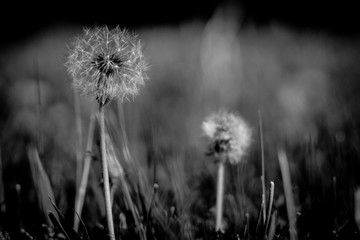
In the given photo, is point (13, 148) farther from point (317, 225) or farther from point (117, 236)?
point (317, 225)

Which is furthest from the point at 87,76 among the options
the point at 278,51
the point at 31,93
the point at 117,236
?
the point at 278,51

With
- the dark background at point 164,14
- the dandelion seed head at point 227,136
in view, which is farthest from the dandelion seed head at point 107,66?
the dark background at point 164,14

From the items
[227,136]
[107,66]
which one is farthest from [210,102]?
[107,66]

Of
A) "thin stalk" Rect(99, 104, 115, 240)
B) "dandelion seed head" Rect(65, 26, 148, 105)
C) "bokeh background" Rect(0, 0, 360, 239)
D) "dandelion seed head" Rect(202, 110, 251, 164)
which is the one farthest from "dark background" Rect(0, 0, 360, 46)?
"thin stalk" Rect(99, 104, 115, 240)

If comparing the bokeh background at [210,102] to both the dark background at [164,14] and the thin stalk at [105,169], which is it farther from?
the thin stalk at [105,169]

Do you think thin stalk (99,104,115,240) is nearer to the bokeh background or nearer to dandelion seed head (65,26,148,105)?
dandelion seed head (65,26,148,105)

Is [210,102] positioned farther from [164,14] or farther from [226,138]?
[164,14]
